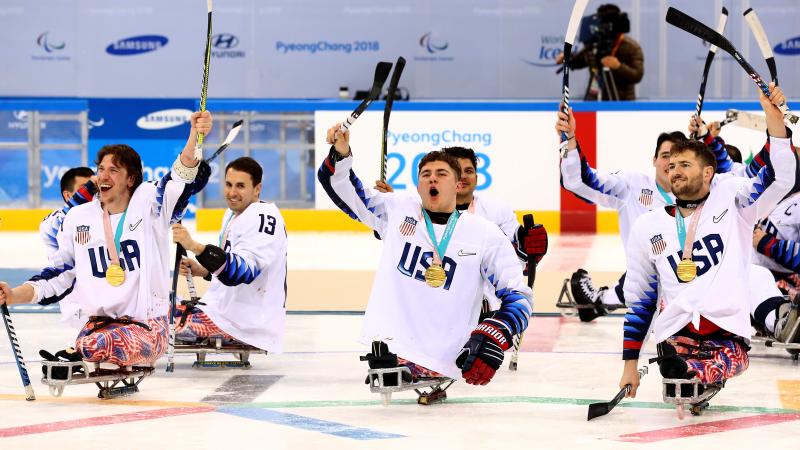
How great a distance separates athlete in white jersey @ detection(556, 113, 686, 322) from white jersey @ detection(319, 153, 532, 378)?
1.12 m

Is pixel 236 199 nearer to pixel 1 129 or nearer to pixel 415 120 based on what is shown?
pixel 415 120

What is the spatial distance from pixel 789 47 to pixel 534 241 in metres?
13.6

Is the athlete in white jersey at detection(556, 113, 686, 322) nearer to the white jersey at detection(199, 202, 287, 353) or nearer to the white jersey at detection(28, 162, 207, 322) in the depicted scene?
the white jersey at detection(199, 202, 287, 353)

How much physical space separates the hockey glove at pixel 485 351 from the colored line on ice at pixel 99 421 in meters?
1.31

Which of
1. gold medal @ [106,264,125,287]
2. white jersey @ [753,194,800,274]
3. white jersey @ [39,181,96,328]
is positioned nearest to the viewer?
gold medal @ [106,264,125,287]

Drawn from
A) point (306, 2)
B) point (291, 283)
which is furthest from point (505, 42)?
point (291, 283)

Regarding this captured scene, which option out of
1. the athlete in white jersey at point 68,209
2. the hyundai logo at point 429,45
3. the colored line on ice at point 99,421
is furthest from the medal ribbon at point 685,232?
the hyundai logo at point 429,45

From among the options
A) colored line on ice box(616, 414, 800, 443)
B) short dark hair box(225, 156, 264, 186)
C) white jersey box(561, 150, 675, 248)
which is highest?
short dark hair box(225, 156, 264, 186)

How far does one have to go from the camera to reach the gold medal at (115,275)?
7.50 m

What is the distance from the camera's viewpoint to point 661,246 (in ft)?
22.8

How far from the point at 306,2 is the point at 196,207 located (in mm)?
4329

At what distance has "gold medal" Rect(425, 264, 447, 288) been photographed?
23.3ft

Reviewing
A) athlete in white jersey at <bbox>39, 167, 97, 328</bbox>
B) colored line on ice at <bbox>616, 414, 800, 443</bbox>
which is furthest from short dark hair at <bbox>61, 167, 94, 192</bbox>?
colored line on ice at <bbox>616, 414, 800, 443</bbox>

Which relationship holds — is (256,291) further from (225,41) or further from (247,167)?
(225,41)
